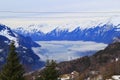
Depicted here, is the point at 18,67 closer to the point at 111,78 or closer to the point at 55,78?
the point at 55,78

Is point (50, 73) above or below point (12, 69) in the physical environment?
below

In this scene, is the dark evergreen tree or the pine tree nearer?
the pine tree

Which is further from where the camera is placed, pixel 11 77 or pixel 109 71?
pixel 109 71

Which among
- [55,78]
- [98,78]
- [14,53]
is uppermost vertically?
[14,53]

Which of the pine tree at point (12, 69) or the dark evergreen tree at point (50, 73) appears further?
the dark evergreen tree at point (50, 73)

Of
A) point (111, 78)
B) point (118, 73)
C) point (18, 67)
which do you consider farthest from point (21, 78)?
point (118, 73)

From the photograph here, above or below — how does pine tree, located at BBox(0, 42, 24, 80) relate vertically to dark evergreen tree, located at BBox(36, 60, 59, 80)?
above

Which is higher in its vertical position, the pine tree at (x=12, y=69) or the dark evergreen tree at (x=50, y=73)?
the pine tree at (x=12, y=69)

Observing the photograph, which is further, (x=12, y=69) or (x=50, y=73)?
(x=50, y=73)
